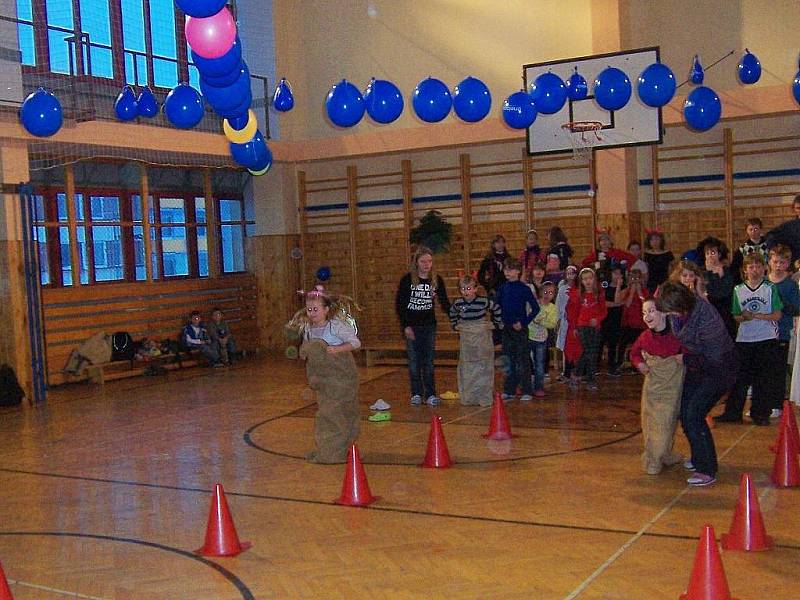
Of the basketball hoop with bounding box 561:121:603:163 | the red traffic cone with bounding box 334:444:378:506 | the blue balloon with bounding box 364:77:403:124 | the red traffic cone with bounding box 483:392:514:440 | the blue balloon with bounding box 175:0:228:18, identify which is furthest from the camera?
the basketball hoop with bounding box 561:121:603:163

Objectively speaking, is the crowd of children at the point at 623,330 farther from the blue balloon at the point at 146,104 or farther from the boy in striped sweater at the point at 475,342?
the blue balloon at the point at 146,104

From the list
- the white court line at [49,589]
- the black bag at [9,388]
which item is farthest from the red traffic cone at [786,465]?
the black bag at [9,388]

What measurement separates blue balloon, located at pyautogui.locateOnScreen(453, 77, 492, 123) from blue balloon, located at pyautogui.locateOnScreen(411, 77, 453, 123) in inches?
8.5

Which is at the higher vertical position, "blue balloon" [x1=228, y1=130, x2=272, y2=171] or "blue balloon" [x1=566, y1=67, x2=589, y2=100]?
"blue balloon" [x1=566, y1=67, x2=589, y2=100]

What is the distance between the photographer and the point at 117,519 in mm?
6156

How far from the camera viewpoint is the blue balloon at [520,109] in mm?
11328

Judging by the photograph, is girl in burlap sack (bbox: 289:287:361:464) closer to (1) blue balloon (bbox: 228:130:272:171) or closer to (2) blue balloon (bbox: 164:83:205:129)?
(2) blue balloon (bbox: 164:83:205:129)

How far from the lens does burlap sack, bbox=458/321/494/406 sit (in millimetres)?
9781

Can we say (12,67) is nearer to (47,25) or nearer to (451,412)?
(47,25)

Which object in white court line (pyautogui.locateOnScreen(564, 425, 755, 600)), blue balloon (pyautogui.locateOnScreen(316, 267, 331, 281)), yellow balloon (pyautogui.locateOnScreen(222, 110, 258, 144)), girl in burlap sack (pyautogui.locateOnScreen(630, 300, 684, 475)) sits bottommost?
white court line (pyautogui.locateOnScreen(564, 425, 755, 600))

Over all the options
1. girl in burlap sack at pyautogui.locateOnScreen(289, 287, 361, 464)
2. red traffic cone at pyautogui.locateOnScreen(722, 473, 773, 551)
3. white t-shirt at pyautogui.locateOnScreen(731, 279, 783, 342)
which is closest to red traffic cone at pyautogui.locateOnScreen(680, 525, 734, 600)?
red traffic cone at pyautogui.locateOnScreen(722, 473, 773, 551)

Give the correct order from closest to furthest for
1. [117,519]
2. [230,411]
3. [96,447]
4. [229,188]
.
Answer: [117,519] → [96,447] → [230,411] → [229,188]

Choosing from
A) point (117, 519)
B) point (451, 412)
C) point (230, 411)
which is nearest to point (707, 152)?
point (451, 412)

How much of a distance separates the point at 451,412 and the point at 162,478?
10.5ft
